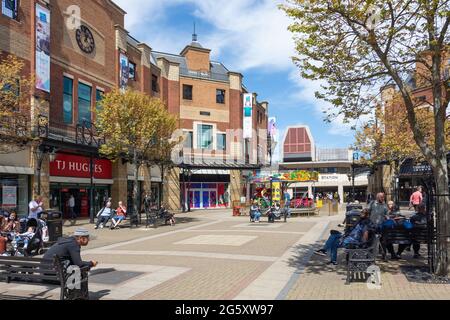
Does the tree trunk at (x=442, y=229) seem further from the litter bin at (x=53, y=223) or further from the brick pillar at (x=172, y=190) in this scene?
the brick pillar at (x=172, y=190)

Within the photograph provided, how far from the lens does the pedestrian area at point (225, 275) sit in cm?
722

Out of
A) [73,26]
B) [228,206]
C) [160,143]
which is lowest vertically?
[228,206]

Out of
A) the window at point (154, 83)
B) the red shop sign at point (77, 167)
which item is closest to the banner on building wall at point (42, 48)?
the red shop sign at point (77, 167)

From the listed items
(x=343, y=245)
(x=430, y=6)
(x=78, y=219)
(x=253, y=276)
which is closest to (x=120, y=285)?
(x=253, y=276)

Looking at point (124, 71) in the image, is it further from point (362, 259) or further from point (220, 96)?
point (362, 259)

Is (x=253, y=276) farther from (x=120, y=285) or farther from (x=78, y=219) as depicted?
(x=78, y=219)

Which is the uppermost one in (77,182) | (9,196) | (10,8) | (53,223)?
(10,8)

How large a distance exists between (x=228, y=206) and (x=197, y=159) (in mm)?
5806

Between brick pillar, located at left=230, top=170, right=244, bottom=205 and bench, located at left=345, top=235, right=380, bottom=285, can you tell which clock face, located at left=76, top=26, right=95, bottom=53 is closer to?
brick pillar, located at left=230, top=170, right=244, bottom=205

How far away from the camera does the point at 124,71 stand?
29531mm

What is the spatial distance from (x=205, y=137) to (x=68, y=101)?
18030mm

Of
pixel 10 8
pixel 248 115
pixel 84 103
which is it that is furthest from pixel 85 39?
pixel 248 115

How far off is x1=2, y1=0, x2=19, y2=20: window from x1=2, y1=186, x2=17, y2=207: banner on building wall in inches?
316
